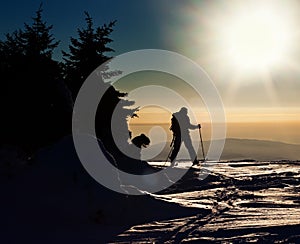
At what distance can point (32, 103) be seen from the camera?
1594 cm

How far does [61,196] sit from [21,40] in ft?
36.0

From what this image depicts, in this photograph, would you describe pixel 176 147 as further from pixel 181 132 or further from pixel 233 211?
pixel 233 211

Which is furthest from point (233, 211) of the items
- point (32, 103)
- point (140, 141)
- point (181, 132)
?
point (181, 132)

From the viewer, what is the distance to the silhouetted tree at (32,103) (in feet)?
51.0

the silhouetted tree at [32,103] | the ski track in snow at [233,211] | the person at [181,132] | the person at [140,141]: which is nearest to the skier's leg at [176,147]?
the person at [181,132]

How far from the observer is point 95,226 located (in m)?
12.4

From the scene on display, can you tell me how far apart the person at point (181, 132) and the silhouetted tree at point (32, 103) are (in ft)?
40.2

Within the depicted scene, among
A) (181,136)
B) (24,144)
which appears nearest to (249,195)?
(24,144)

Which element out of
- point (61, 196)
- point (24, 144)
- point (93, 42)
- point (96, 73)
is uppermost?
point (93, 42)

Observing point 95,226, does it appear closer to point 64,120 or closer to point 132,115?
point 64,120

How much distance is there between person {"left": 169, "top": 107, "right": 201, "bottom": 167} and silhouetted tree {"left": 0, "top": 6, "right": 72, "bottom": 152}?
12.3 metres

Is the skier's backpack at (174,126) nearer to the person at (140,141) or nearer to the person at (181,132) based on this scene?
the person at (181,132)

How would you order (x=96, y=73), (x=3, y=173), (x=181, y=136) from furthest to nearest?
(x=181, y=136)
(x=96, y=73)
(x=3, y=173)

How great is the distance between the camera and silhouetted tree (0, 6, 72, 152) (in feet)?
51.0
